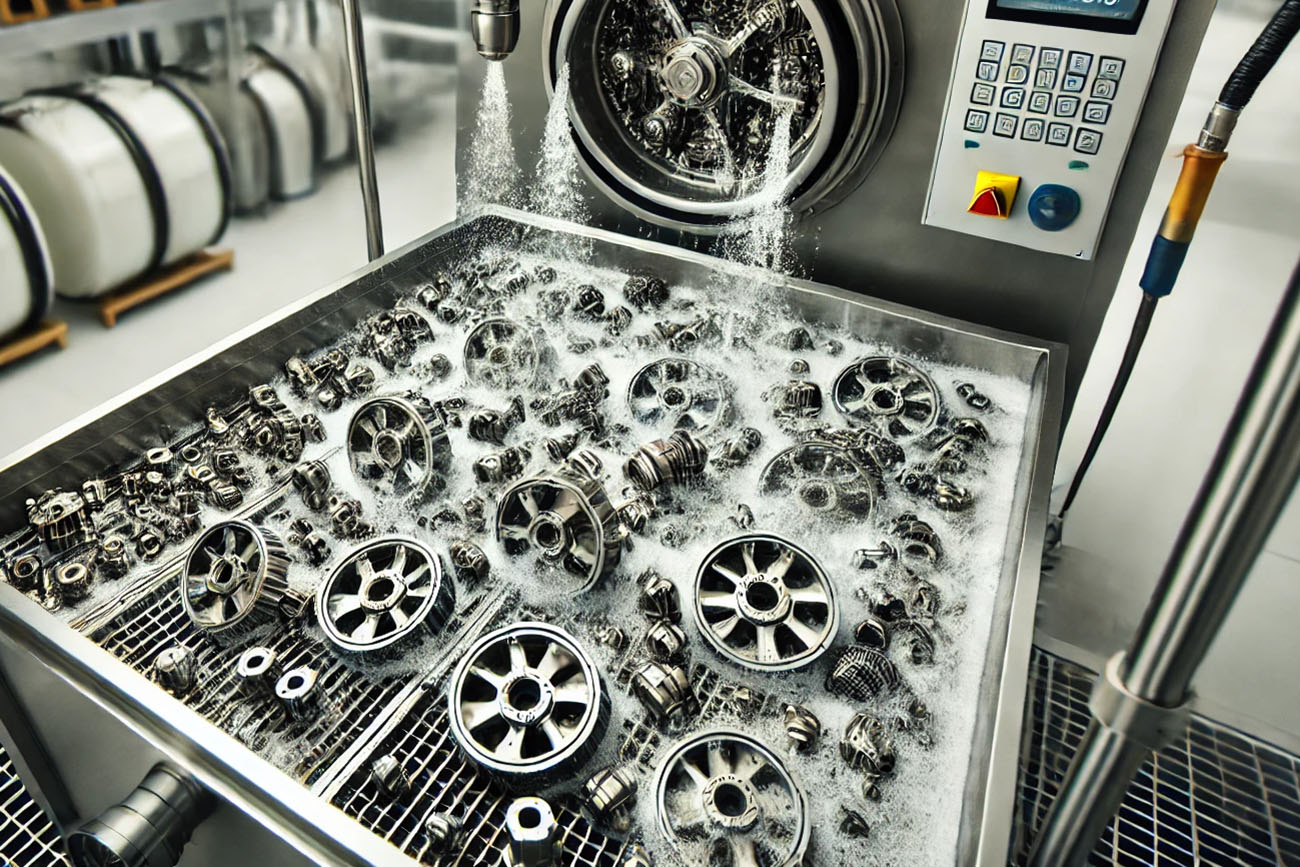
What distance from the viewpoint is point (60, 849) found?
4.79 feet

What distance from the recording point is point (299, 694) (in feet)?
3.80

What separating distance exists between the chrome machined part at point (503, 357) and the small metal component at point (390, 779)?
1.00 metres

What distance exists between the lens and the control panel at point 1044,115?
1628mm

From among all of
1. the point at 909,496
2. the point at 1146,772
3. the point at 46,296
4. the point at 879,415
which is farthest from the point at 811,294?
the point at 46,296

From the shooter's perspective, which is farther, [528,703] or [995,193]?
[995,193]

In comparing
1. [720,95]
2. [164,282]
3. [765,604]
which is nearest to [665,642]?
[765,604]

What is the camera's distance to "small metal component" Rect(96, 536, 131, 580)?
4.50ft

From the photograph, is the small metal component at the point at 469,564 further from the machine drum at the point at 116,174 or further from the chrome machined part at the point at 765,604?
the machine drum at the point at 116,174

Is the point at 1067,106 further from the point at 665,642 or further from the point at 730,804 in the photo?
the point at 730,804

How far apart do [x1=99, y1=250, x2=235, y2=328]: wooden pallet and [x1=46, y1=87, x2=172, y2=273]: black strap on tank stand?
0.05 metres

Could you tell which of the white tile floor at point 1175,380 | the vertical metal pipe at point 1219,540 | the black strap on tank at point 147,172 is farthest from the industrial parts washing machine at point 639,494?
the black strap on tank at point 147,172

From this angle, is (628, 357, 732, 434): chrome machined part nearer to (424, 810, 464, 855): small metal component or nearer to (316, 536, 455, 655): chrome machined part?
(316, 536, 455, 655): chrome machined part

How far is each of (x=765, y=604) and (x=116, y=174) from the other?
2.53 m

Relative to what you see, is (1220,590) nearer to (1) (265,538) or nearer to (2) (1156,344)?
(1) (265,538)
